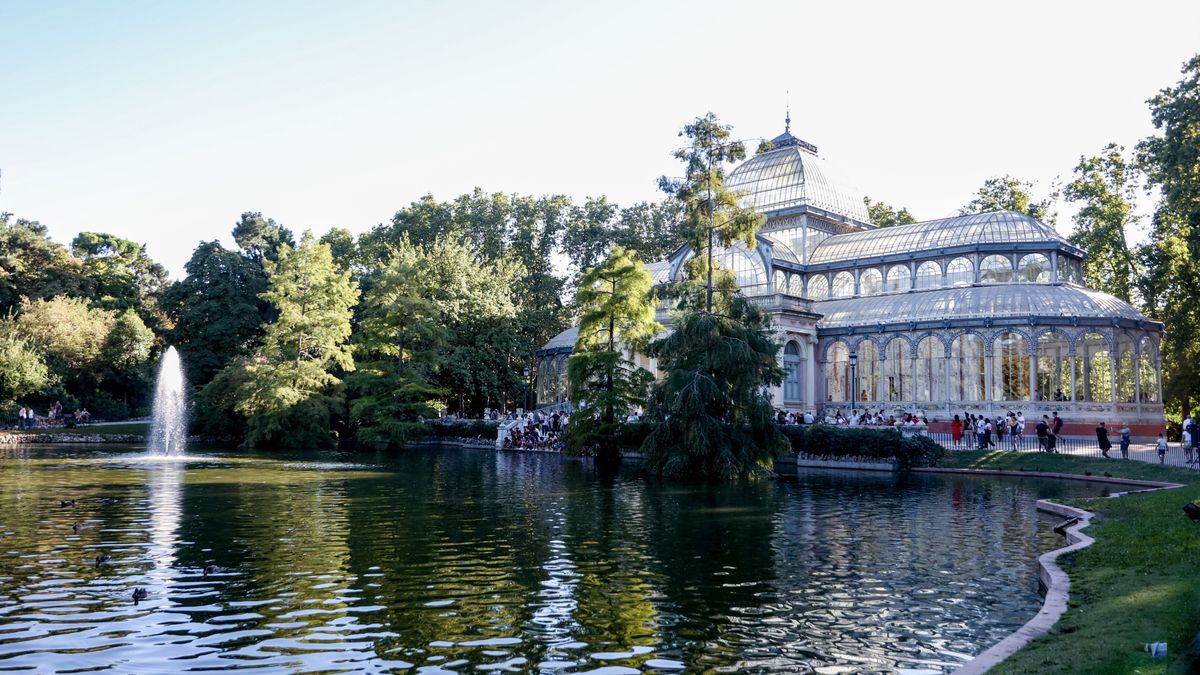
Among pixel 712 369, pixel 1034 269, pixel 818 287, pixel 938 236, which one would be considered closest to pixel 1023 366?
pixel 1034 269

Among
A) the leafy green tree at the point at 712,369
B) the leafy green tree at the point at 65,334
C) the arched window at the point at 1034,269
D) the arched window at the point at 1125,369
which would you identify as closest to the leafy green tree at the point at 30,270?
the leafy green tree at the point at 65,334

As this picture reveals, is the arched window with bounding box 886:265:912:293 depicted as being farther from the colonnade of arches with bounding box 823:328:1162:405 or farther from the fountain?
the fountain

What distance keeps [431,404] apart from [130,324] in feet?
90.1

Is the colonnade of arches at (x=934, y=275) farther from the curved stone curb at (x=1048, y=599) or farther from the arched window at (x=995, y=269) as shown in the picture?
the curved stone curb at (x=1048, y=599)

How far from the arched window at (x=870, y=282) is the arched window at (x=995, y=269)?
5.84m

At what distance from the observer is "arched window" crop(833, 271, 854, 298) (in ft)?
181

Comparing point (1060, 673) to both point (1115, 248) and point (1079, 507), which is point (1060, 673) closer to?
point (1079, 507)

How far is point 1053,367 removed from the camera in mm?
45156

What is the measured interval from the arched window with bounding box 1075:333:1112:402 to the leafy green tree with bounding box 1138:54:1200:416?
4596 mm

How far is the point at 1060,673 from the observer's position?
742cm

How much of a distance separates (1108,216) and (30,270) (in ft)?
252

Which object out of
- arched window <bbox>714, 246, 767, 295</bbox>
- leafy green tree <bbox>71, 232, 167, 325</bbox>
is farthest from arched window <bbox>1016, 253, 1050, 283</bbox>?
leafy green tree <bbox>71, 232, 167, 325</bbox>

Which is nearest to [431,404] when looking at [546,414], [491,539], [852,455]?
[546,414]

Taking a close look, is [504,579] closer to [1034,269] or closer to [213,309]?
[1034,269]
